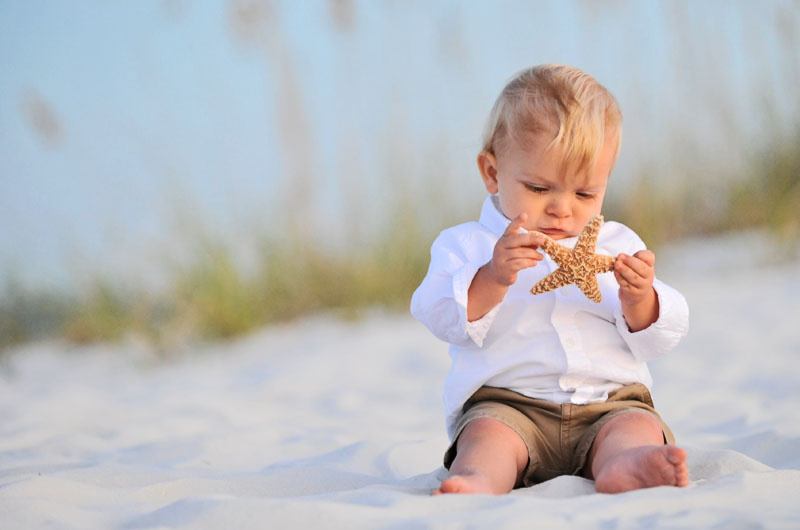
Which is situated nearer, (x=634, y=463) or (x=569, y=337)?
(x=634, y=463)

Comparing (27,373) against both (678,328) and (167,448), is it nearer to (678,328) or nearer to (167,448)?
(167,448)

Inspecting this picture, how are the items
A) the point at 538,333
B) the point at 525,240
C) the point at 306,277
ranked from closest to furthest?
the point at 525,240 < the point at 538,333 < the point at 306,277

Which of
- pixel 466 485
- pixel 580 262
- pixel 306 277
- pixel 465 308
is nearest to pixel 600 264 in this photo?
pixel 580 262

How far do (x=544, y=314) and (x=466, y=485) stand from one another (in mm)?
521

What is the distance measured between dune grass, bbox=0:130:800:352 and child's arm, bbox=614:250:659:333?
136 inches

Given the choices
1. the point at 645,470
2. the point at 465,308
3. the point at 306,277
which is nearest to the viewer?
the point at 645,470

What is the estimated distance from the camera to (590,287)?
6.61 feet

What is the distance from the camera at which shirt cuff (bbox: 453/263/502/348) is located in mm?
2055

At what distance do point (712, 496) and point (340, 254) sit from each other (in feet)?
14.1

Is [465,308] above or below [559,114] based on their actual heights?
below

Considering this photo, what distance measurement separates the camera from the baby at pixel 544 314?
202 centimetres

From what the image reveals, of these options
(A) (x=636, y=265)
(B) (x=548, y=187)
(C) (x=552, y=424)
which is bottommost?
(C) (x=552, y=424)

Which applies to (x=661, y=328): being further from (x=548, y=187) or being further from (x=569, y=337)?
(x=548, y=187)

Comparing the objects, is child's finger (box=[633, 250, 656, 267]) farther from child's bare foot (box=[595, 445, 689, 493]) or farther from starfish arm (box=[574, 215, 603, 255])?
child's bare foot (box=[595, 445, 689, 493])
